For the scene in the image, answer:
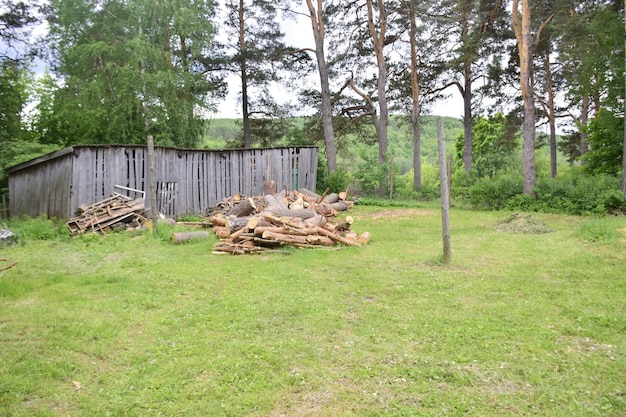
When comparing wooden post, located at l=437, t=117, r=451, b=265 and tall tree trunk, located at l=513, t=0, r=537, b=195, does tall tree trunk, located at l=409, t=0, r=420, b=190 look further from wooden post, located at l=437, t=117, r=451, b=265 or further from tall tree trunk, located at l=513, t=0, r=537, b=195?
wooden post, located at l=437, t=117, r=451, b=265

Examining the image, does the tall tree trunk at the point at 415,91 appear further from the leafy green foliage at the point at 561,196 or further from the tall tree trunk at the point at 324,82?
the leafy green foliage at the point at 561,196

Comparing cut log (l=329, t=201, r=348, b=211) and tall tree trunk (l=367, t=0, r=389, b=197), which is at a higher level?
tall tree trunk (l=367, t=0, r=389, b=197)

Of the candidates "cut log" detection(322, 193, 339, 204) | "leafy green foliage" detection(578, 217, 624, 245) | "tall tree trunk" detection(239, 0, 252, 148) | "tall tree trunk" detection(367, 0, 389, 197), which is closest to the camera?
"leafy green foliage" detection(578, 217, 624, 245)

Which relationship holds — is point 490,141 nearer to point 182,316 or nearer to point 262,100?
point 262,100

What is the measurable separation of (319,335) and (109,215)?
963 cm

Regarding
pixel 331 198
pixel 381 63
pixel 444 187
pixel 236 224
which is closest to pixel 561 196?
pixel 331 198

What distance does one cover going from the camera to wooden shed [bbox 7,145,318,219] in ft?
39.7

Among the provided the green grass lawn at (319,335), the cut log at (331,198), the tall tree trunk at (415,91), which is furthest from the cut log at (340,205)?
the green grass lawn at (319,335)

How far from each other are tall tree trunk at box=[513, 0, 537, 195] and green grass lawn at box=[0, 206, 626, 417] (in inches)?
316

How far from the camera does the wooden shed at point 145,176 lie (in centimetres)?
1210

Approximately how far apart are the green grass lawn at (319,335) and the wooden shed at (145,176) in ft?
14.1

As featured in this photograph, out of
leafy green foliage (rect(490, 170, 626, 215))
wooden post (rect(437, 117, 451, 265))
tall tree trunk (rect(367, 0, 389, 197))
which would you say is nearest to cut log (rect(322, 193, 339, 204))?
tall tree trunk (rect(367, 0, 389, 197))

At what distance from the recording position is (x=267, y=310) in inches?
210

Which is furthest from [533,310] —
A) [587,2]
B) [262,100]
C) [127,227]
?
[262,100]
